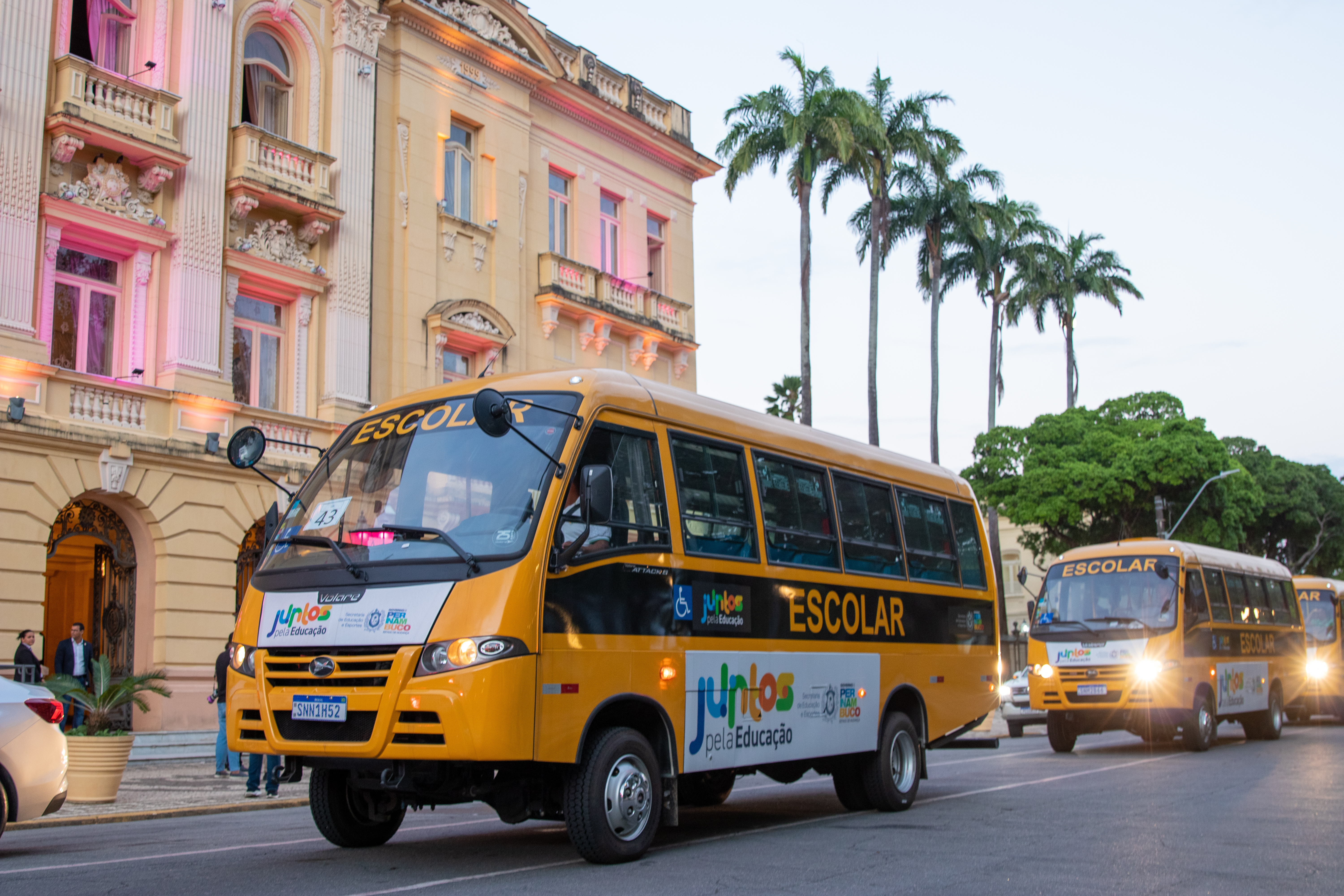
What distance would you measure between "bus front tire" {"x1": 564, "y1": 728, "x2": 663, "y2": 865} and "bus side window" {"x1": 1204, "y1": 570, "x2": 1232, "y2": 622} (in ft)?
45.9

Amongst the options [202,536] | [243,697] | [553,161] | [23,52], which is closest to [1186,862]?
[243,697]

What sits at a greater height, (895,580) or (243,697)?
(895,580)

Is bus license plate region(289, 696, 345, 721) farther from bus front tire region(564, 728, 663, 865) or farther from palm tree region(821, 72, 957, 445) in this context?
palm tree region(821, 72, 957, 445)

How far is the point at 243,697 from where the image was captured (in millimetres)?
8023

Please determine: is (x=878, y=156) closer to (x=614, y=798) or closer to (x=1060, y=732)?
(x=1060, y=732)

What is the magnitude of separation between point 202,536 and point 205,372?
8.58 ft

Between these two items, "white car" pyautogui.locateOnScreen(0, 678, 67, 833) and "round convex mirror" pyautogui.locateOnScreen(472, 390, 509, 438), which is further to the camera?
"white car" pyautogui.locateOnScreen(0, 678, 67, 833)

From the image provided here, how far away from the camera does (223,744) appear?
15797mm

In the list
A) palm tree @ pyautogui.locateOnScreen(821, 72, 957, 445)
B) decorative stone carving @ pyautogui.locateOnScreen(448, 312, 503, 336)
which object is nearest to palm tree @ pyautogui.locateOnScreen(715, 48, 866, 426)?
palm tree @ pyautogui.locateOnScreen(821, 72, 957, 445)

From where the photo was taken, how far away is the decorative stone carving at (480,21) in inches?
1021

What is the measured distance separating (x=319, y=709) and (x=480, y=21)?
2208 centimetres

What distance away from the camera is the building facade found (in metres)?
18.6

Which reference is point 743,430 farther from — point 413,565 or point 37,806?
point 37,806

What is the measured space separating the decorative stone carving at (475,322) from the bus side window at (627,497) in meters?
17.4
